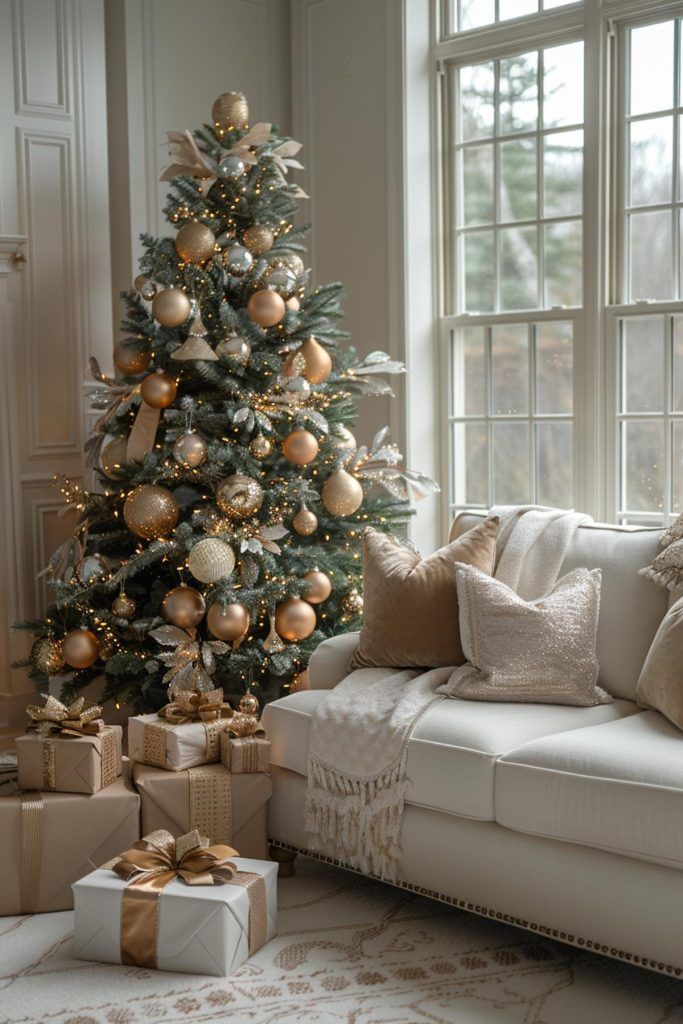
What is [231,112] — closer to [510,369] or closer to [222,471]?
[222,471]

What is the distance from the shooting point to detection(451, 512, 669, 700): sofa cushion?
3098mm

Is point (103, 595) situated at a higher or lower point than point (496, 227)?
lower

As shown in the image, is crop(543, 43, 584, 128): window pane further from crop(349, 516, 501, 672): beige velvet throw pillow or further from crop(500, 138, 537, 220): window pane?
crop(349, 516, 501, 672): beige velvet throw pillow

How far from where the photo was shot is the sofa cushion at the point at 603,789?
7.84ft

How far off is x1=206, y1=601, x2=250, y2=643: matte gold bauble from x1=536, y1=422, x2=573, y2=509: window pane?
130 centimetres

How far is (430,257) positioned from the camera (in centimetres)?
463

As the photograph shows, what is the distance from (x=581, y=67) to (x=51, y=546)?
8.90 ft

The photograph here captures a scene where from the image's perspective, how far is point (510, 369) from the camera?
14.6 feet

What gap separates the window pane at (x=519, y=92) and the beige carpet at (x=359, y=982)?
2908mm

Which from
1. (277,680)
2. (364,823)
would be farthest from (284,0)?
(364,823)

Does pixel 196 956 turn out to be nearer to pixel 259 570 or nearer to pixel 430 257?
pixel 259 570

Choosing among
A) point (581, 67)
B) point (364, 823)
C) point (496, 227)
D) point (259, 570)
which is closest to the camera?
point (364, 823)

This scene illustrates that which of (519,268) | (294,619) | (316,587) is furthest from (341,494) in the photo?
(519,268)

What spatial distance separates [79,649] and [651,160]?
8.54ft
